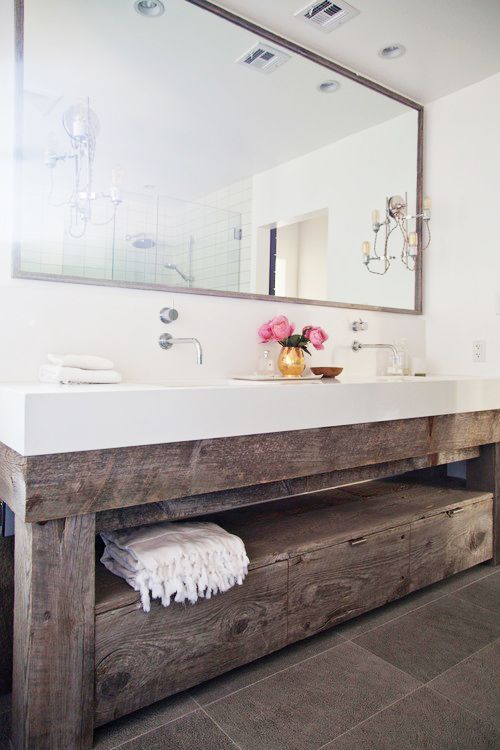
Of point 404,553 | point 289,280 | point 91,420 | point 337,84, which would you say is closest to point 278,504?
point 404,553

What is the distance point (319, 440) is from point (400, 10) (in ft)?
5.57

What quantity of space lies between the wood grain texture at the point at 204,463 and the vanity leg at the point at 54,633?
0.23ft

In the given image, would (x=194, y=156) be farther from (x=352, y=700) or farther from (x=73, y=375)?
(x=352, y=700)

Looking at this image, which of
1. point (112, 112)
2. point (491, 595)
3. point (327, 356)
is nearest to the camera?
point (112, 112)

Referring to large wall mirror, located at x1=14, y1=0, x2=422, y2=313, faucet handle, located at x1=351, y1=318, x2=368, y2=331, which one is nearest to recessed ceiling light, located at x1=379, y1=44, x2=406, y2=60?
large wall mirror, located at x1=14, y1=0, x2=422, y2=313

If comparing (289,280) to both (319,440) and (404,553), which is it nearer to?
(319,440)

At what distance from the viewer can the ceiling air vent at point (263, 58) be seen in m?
2.16

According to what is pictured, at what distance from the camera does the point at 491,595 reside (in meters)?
2.14

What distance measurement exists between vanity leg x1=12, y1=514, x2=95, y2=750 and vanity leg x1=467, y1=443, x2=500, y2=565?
1.82m

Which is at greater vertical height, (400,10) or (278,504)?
(400,10)

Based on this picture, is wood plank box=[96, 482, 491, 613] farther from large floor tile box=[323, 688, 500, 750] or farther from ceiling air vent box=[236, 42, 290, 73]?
ceiling air vent box=[236, 42, 290, 73]

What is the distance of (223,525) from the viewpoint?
5.94ft

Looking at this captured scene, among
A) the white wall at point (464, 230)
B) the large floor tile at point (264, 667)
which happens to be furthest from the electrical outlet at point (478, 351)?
the large floor tile at point (264, 667)

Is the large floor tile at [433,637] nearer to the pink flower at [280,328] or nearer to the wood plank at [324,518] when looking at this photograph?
the wood plank at [324,518]
